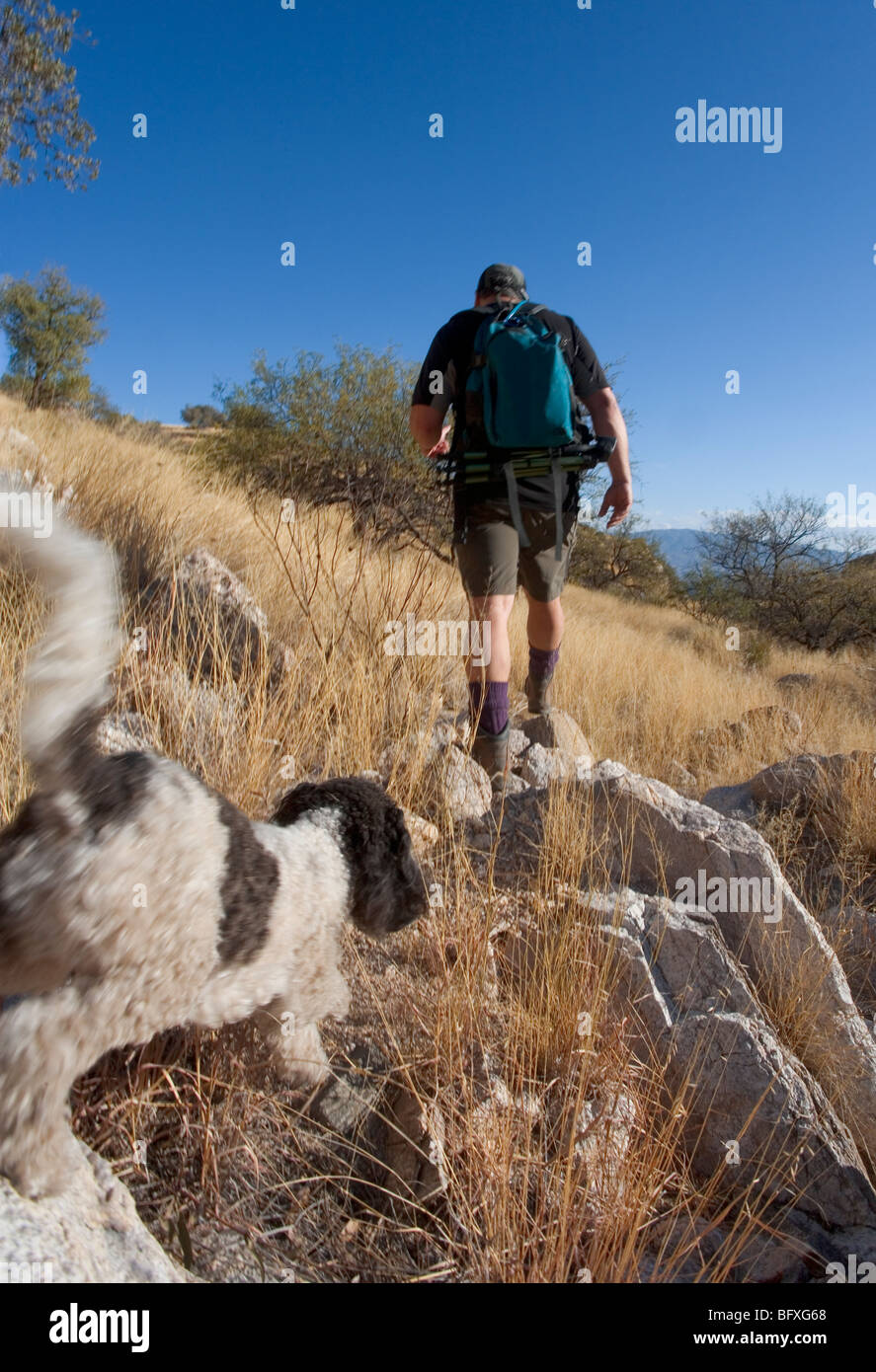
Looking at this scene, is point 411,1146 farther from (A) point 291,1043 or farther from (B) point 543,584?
(B) point 543,584

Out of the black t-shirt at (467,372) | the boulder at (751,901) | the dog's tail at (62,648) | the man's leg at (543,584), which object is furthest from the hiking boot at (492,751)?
the dog's tail at (62,648)

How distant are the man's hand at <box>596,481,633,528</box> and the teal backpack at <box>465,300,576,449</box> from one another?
1.52 feet

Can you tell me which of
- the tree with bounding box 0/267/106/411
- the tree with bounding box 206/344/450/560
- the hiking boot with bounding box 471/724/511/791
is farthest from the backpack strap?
the tree with bounding box 0/267/106/411

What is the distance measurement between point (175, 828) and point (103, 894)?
0.14m

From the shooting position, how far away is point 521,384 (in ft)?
9.73

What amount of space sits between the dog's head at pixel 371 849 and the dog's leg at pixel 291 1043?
23cm

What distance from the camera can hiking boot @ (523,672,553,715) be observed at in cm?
382

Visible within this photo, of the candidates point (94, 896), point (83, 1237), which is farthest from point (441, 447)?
point (83, 1237)

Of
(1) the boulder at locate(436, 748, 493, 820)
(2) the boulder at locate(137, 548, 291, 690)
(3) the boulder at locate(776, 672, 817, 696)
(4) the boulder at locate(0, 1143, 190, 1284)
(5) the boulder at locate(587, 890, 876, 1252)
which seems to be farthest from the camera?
(3) the boulder at locate(776, 672, 817, 696)

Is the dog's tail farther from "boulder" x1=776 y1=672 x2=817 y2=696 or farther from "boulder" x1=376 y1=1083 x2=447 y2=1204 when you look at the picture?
"boulder" x1=776 y1=672 x2=817 y2=696

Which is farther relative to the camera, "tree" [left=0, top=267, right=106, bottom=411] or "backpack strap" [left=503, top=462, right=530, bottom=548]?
"tree" [left=0, top=267, right=106, bottom=411]

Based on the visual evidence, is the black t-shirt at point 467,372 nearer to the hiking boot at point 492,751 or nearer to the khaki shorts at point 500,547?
the khaki shorts at point 500,547

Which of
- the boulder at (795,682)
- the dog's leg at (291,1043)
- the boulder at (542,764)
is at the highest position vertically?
the boulder at (542,764)

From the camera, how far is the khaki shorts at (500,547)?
10.2 ft
